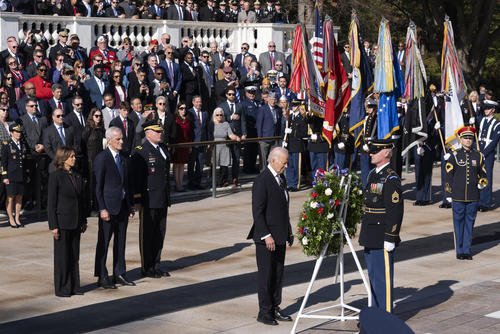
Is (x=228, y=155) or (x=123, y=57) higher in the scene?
(x=123, y=57)

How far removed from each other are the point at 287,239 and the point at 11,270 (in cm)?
433

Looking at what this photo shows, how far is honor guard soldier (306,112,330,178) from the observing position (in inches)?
891

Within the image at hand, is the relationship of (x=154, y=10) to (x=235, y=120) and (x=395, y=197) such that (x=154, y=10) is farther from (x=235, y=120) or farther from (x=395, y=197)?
(x=395, y=197)

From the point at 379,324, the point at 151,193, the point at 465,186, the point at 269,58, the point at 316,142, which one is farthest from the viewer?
the point at 269,58

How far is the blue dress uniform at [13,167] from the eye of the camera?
17906 mm

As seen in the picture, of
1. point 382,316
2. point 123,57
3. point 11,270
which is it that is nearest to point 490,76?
point 123,57

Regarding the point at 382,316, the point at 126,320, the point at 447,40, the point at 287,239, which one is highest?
the point at 447,40

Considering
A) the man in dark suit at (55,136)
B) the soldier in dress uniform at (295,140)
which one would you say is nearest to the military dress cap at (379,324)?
the man in dark suit at (55,136)

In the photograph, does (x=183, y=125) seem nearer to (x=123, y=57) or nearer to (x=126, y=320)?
(x=123, y=57)

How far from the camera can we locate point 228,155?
22.4 metres

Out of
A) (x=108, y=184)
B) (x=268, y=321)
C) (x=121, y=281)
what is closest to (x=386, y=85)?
(x=108, y=184)

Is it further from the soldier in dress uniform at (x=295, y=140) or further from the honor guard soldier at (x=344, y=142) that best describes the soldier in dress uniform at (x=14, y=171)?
the honor guard soldier at (x=344, y=142)

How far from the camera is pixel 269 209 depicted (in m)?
12.0

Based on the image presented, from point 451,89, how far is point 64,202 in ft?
30.7
